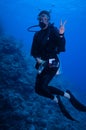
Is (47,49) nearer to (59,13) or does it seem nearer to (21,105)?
(21,105)

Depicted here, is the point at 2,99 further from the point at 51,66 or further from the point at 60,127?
the point at 51,66

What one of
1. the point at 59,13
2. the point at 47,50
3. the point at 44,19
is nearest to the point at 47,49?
the point at 47,50

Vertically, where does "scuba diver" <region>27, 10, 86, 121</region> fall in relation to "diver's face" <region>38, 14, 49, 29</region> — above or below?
below

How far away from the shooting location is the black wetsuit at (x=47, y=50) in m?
6.23

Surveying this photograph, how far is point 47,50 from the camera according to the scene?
20.6 ft

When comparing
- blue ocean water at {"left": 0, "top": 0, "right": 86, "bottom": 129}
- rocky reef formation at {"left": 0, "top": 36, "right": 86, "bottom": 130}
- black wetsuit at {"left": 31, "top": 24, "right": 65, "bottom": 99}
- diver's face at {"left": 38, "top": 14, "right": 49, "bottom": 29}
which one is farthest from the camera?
blue ocean water at {"left": 0, "top": 0, "right": 86, "bottom": 129}

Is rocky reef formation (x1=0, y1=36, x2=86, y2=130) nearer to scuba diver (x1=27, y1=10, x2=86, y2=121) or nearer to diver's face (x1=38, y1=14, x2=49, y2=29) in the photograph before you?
scuba diver (x1=27, y1=10, x2=86, y2=121)

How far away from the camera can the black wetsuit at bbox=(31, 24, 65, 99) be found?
20.5 ft

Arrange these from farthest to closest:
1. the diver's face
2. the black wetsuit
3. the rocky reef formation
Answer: the rocky reef formation < the black wetsuit < the diver's face

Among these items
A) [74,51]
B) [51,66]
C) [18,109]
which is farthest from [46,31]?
[74,51]

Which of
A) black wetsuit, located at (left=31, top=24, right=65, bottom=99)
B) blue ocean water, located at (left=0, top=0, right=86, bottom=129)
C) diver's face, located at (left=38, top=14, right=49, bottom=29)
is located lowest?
black wetsuit, located at (left=31, top=24, right=65, bottom=99)

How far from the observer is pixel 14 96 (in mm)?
12859

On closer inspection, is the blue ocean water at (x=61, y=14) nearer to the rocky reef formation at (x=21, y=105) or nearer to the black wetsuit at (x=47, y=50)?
the black wetsuit at (x=47, y=50)

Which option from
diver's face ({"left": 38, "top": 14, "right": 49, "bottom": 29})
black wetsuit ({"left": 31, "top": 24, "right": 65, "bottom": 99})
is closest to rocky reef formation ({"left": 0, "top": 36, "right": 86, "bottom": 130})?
black wetsuit ({"left": 31, "top": 24, "right": 65, "bottom": 99})
